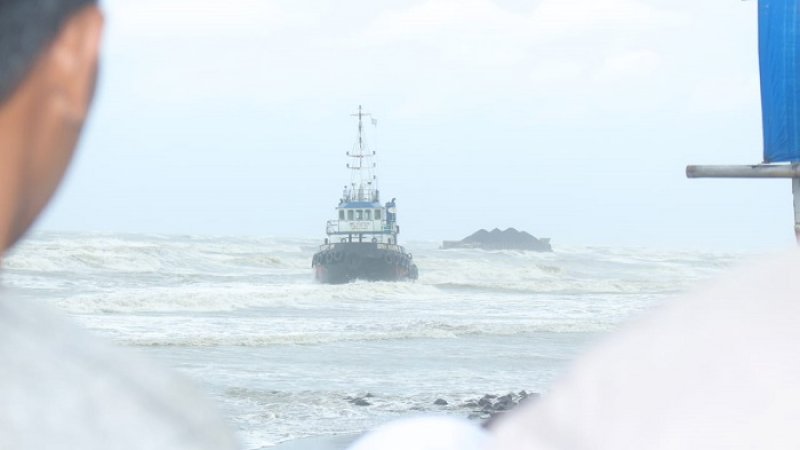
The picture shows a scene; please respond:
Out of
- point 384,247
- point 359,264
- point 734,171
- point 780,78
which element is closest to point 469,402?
point 780,78

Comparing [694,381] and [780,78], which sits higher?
[780,78]

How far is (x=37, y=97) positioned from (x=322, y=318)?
10.2 meters

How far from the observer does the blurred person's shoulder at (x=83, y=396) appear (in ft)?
0.68

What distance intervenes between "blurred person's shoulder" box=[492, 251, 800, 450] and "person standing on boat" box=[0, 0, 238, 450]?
0.07 m

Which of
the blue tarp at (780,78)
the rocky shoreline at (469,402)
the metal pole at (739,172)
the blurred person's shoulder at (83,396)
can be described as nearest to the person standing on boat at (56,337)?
the blurred person's shoulder at (83,396)

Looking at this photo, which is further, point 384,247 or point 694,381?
point 384,247

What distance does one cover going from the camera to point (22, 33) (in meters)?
0.27

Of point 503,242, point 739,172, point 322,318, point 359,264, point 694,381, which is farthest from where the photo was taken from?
point 503,242

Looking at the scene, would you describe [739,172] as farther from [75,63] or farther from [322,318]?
[322,318]

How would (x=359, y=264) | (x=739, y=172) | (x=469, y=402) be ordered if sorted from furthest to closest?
(x=359, y=264), (x=469, y=402), (x=739, y=172)

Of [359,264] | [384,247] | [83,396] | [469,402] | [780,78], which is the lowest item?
[469,402]

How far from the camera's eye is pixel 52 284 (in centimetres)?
1129

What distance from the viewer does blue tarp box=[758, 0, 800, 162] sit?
3.82 m

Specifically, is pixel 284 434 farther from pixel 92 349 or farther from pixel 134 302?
pixel 134 302
